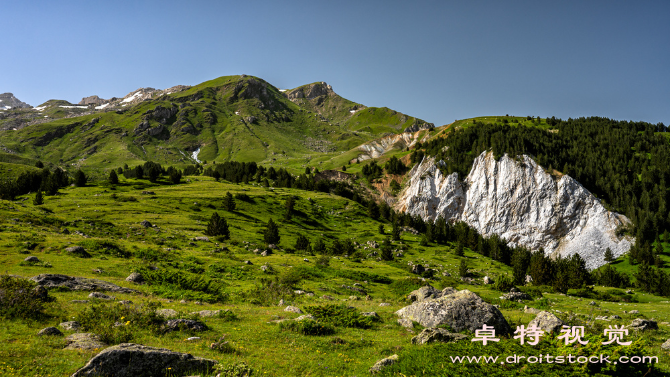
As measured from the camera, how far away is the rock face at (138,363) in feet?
27.2

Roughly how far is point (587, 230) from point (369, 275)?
10870cm

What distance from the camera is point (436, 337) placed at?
575 inches

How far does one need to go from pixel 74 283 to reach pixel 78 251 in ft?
51.4

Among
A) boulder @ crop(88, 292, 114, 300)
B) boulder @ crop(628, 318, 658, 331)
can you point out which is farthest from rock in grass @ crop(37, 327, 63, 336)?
boulder @ crop(628, 318, 658, 331)

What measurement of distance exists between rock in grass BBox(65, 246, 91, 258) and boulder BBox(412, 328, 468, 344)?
3560 centimetres

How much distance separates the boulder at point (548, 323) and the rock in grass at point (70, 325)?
2251 cm

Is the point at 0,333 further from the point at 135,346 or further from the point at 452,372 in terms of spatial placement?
the point at 452,372

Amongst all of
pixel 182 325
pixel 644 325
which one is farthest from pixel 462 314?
pixel 182 325

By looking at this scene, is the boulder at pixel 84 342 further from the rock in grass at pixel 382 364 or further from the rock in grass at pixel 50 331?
the rock in grass at pixel 382 364

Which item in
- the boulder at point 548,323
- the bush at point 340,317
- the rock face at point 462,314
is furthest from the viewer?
the bush at point 340,317

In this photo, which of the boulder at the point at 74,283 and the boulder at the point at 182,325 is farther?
the boulder at the point at 74,283

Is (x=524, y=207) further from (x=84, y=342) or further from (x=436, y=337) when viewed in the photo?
(x=84, y=342)

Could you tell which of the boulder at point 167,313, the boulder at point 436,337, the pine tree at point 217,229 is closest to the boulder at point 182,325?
the boulder at point 167,313

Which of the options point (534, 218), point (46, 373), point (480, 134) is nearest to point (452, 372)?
point (46, 373)
